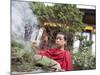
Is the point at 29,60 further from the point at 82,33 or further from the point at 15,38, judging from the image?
the point at 82,33

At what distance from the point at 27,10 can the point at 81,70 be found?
776mm

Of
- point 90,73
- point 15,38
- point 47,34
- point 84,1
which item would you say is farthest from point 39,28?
point 90,73

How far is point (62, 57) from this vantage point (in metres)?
1.84

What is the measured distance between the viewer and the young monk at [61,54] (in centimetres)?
181

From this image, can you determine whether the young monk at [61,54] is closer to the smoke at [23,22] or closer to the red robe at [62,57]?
the red robe at [62,57]

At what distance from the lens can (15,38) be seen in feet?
5.54

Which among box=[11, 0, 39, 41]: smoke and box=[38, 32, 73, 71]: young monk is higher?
box=[11, 0, 39, 41]: smoke

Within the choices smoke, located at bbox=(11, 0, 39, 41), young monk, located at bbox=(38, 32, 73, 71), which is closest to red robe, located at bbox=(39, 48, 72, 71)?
young monk, located at bbox=(38, 32, 73, 71)

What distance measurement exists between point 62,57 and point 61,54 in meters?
0.03

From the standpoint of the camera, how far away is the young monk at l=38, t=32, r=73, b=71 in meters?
1.81

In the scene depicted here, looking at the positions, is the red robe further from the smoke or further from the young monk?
the smoke

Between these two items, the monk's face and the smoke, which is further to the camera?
the monk's face

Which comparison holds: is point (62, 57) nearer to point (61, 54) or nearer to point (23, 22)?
point (61, 54)

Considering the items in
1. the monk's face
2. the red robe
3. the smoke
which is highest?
the smoke
